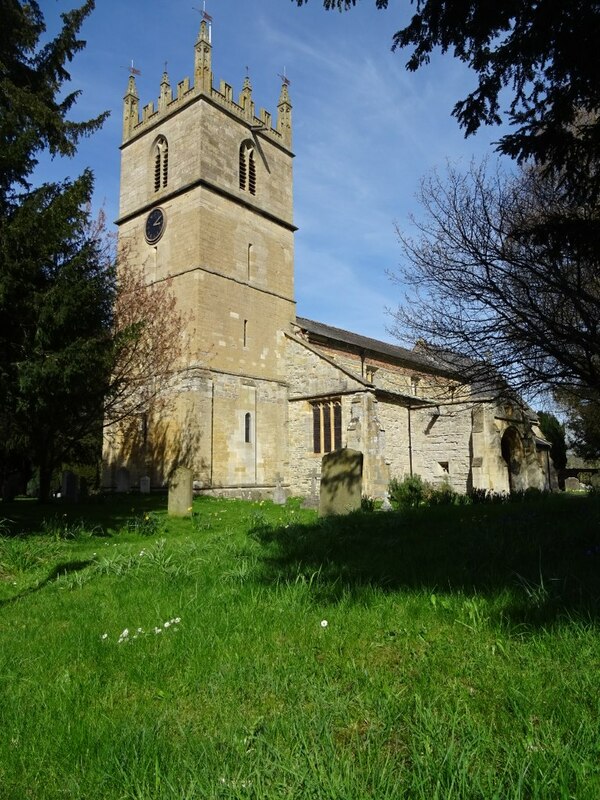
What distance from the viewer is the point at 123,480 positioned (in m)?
21.7

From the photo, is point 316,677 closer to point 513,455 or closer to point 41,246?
point 41,246

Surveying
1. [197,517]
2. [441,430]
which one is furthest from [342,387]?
[197,517]

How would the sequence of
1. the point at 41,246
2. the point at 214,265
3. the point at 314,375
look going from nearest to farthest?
the point at 41,246
the point at 214,265
the point at 314,375

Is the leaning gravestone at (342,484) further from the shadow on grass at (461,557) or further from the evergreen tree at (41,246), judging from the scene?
the evergreen tree at (41,246)

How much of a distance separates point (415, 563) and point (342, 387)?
16.7 meters

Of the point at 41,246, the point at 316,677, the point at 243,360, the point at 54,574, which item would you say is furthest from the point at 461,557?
the point at 243,360

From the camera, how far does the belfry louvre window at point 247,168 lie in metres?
23.9

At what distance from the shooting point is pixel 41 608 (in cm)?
484

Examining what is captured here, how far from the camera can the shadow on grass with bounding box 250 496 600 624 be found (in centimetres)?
370

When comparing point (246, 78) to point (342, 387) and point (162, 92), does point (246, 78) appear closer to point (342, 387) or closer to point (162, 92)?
point (162, 92)

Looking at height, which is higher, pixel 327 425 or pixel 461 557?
pixel 327 425

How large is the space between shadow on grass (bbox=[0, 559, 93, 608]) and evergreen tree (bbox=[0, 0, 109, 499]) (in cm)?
247

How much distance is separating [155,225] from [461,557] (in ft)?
69.2

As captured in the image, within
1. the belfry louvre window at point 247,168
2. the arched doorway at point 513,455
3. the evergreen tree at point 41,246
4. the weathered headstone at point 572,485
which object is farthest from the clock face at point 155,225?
the weathered headstone at point 572,485
